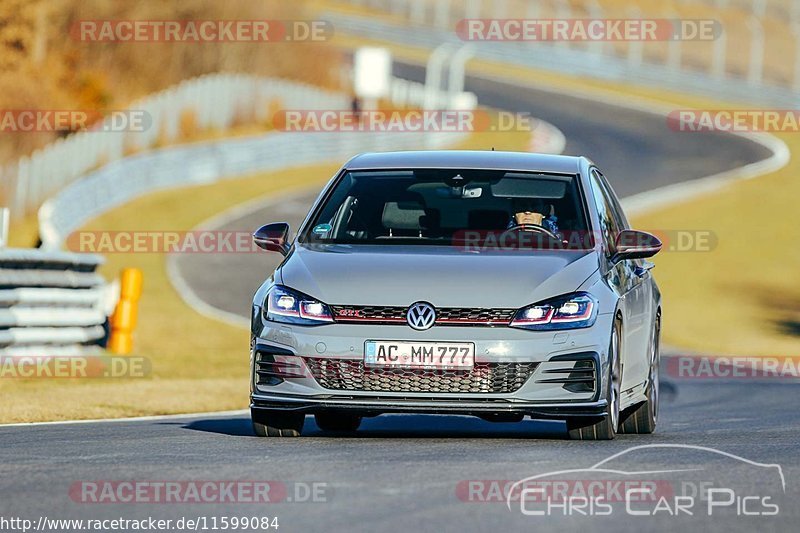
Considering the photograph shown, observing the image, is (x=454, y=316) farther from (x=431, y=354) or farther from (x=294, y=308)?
(x=294, y=308)

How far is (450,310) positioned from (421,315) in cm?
16

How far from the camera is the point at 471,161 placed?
35.2 ft

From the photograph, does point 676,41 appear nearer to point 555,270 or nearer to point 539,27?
point 539,27

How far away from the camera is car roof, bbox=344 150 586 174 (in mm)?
10680

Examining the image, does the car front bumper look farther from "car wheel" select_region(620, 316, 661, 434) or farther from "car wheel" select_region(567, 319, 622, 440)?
"car wheel" select_region(620, 316, 661, 434)

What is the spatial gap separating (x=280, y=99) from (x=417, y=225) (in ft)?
160

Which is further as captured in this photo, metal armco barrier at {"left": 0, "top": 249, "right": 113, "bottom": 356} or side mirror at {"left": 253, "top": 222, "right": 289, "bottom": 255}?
metal armco barrier at {"left": 0, "top": 249, "right": 113, "bottom": 356}

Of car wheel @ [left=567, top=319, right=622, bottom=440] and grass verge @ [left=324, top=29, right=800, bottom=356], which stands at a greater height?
car wheel @ [left=567, top=319, right=622, bottom=440]

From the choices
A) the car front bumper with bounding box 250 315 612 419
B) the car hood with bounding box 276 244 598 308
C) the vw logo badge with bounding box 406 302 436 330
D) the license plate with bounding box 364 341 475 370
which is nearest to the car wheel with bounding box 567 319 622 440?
the car front bumper with bounding box 250 315 612 419

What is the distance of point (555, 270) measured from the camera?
→ 9.71 metres

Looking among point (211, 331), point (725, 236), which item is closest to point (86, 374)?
point (211, 331)

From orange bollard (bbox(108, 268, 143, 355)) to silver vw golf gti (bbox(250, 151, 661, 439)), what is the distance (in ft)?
28.5

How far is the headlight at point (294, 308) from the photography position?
374 inches

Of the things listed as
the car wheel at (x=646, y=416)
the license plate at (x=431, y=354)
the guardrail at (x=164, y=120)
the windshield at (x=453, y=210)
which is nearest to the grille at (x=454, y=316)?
the license plate at (x=431, y=354)
